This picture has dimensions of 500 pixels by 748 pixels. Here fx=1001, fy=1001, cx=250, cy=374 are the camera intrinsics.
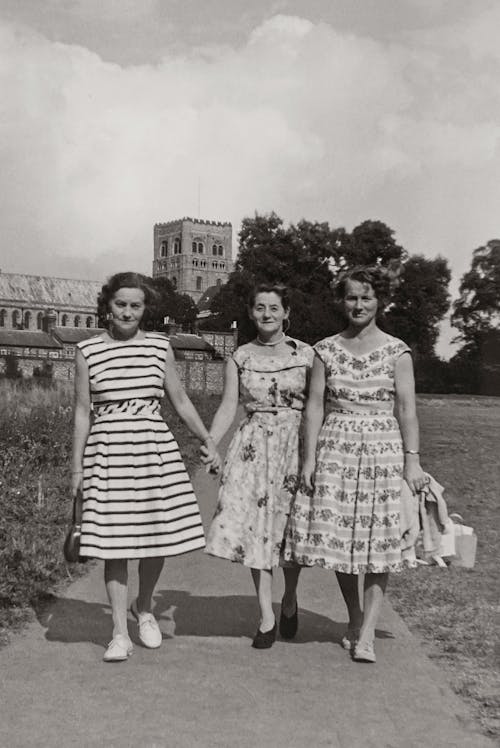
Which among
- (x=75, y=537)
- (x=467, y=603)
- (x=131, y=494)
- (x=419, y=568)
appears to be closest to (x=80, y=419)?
(x=131, y=494)

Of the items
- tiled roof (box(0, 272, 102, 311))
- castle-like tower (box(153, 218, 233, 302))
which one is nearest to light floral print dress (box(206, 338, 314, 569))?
tiled roof (box(0, 272, 102, 311))

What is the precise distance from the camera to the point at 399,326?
2270 inches

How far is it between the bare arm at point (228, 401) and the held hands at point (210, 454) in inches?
5.9

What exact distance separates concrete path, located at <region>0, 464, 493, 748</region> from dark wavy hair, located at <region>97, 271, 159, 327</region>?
5.65 feet

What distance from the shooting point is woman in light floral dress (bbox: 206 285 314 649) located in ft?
17.3

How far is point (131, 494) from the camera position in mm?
4977

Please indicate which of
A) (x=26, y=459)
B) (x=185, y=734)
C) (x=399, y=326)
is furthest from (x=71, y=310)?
(x=185, y=734)

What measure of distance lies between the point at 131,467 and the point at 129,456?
0.18 feet

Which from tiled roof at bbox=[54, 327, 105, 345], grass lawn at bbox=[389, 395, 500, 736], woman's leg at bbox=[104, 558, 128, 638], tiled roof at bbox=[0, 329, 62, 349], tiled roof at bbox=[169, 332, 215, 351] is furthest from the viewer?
tiled roof at bbox=[54, 327, 105, 345]

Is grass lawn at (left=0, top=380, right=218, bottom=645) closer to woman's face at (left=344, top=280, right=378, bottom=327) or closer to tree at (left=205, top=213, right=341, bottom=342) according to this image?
woman's face at (left=344, top=280, right=378, bottom=327)

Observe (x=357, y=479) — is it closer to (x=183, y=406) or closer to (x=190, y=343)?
(x=183, y=406)

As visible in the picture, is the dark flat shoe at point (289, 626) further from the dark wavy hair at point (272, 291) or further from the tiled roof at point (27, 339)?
the tiled roof at point (27, 339)

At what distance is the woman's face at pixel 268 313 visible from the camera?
550cm

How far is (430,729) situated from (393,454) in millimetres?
1572
